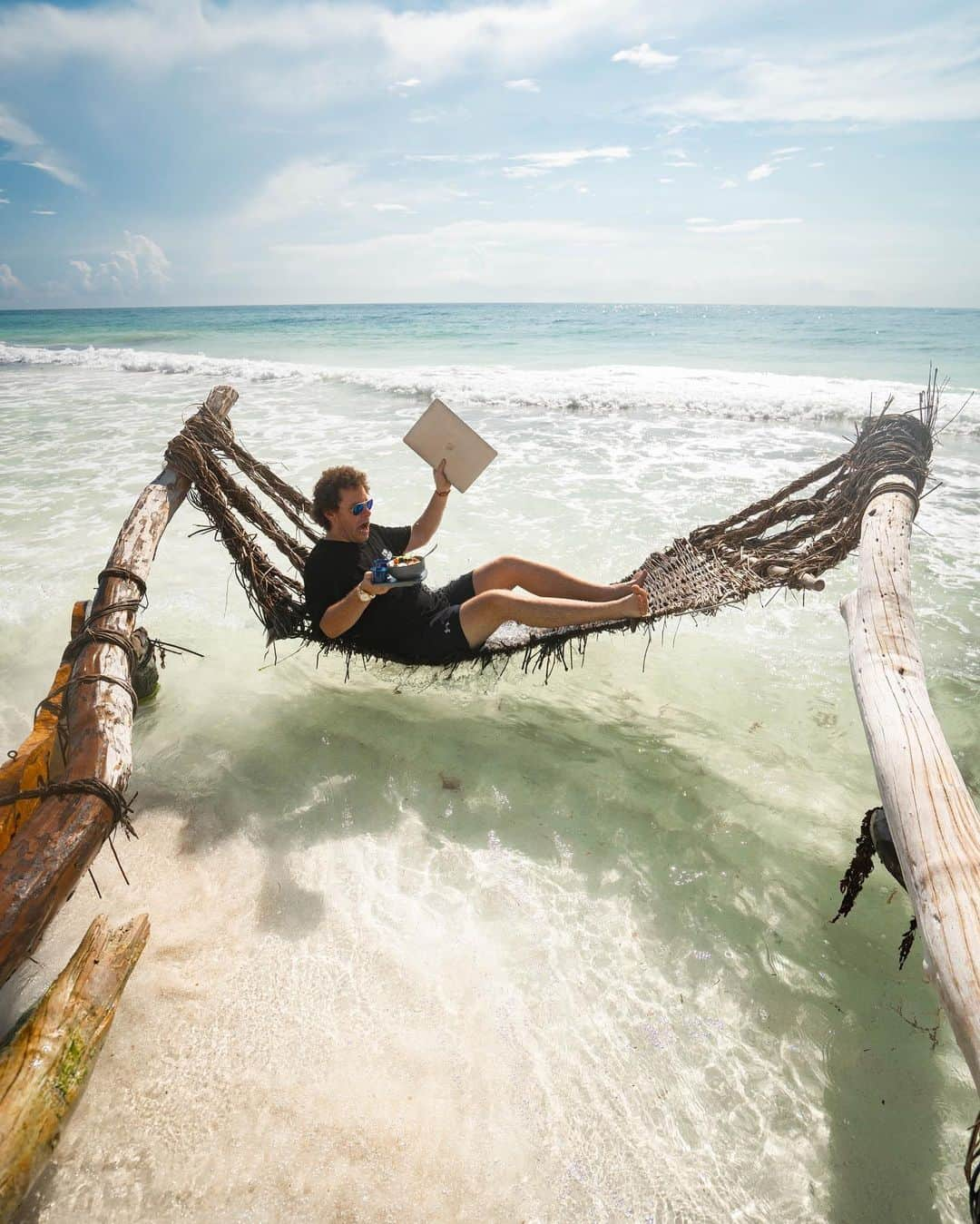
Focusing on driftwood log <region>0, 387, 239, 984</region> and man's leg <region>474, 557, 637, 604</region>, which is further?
man's leg <region>474, 557, 637, 604</region>

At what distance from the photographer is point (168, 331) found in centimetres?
2773

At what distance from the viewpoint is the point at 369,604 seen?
2.62m

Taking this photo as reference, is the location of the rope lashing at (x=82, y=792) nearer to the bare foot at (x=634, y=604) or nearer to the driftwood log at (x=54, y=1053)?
the driftwood log at (x=54, y=1053)

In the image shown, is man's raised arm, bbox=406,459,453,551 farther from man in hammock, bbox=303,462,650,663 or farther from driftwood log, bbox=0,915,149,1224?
driftwood log, bbox=0,915,149,1224

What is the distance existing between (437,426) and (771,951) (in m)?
2.22

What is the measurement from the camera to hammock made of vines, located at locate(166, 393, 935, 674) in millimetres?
2750

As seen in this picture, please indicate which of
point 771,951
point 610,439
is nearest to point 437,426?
point 771,951

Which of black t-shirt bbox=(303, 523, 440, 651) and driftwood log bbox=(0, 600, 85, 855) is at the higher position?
black t-shirt bbox=(303, 523, 440, 651)

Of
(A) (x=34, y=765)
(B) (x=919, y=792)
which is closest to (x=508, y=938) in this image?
(B) (x=919, y=792)

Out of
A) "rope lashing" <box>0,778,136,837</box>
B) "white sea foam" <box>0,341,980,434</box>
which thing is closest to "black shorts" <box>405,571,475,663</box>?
"rope lashing" <box>0,778,136,837</box>

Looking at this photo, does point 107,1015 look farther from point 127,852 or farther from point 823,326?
point 823,326

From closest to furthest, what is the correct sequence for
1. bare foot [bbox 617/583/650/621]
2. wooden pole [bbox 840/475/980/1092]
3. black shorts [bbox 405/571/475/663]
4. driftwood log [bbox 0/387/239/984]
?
wooden pole [bbox 840/475/980/1092], driftwood log [bbox 0/387/239/984], bare foot [bbox 617/583/650/621], black shorts [bbox 405/571/475/663]

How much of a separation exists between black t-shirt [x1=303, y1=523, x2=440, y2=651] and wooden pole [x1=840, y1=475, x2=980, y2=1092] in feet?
4.93

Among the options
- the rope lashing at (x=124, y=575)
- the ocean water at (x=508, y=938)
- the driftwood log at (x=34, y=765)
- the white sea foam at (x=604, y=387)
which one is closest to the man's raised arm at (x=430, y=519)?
the ocean water at (x=508, y=938)
